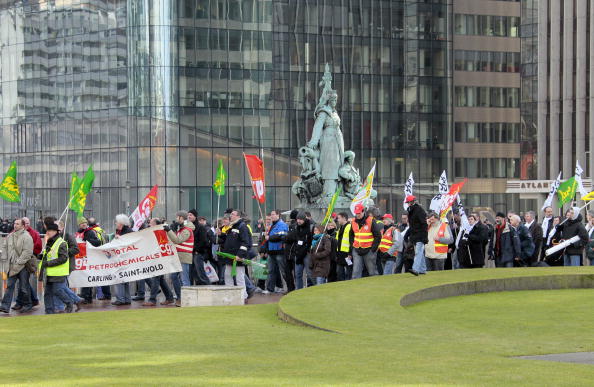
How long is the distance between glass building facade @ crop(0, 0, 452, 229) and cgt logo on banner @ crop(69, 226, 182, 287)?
52313 mm

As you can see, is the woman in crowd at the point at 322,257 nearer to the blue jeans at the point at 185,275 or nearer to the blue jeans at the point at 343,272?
the blue jeans at the point at 343,272

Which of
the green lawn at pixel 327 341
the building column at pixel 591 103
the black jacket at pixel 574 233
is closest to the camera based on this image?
the green lawn at pixel 327 341

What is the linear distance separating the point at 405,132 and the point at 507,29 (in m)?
15.5

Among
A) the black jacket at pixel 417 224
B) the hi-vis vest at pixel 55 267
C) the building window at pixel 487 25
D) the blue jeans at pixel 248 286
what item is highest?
the building window at pixel 487 25

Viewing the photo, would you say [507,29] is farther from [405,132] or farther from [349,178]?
[349,178]

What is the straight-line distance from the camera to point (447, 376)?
11.6 m

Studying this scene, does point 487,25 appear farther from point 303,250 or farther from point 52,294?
point 52,294

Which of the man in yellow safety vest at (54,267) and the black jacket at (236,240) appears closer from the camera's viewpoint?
the man in yellow safety vest at (54,267)

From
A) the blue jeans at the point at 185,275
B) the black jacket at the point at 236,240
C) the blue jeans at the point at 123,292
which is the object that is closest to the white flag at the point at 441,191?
the black jacket at the point at 236,240

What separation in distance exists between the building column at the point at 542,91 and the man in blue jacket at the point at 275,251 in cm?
7068

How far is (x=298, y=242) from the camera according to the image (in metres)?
25.8

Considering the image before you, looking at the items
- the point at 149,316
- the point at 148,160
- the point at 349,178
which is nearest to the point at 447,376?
the point at 149,316

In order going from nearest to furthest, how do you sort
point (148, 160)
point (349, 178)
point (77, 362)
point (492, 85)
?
point (77, 362) → point (349, 178) → point (148, 160) → point (492, 85)

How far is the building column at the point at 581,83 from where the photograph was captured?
92.2 metres
